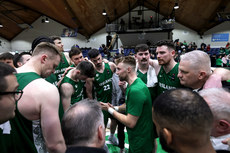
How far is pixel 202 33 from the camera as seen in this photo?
68.1 ft

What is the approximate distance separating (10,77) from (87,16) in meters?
17.4

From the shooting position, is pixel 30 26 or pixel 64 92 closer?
pixel 64 92

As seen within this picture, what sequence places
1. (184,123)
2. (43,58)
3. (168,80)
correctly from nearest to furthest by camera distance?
1. (184,123)
2. (43,58)
3. (168,80)

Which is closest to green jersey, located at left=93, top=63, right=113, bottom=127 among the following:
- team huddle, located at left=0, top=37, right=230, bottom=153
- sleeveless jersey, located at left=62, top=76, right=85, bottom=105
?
sleeveless jersey, located at left=62, top=76, right=85, bottom=105

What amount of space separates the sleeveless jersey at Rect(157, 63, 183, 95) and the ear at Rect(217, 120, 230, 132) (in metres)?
1.63

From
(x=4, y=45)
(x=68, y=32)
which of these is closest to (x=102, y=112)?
(x=68, y=32)

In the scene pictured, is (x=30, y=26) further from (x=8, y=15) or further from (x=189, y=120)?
(x=189, y=120)

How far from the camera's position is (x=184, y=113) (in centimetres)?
88

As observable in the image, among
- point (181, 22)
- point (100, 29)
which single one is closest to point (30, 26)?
point (100, 29)

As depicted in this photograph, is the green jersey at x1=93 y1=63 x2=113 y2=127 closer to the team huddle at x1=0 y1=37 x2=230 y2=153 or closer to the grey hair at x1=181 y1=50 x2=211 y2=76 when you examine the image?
the team huddle at x1=0 y1=37 x2=230 y2=153

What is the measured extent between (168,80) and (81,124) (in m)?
2.22

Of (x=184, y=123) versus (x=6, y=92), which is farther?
(x=6, y=92)

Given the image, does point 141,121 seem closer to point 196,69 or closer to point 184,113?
point 196,69

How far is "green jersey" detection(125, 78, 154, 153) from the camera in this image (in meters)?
2.00
